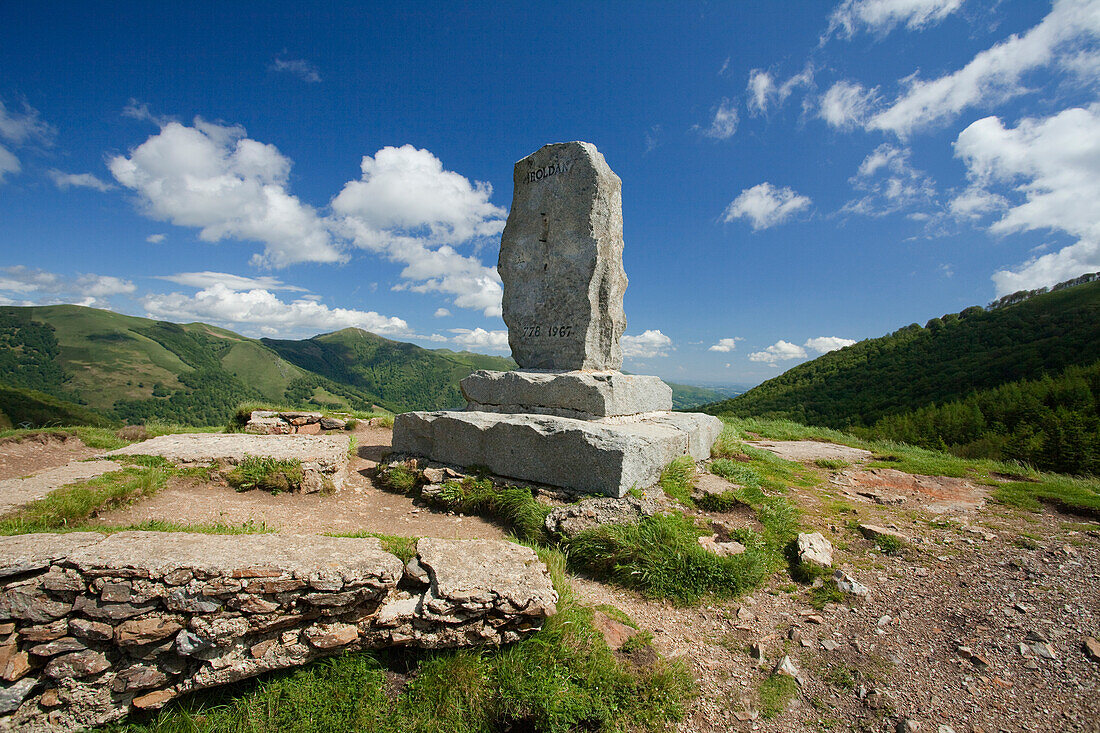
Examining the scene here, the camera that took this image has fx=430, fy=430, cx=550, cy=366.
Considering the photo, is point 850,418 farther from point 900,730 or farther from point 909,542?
point 900,730

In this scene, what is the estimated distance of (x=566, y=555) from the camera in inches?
185

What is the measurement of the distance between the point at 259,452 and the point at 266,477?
0.97 metres

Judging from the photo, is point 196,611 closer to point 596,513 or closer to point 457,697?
point 457,697

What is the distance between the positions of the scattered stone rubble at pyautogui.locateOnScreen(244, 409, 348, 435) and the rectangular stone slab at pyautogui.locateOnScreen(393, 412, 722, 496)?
15.3 ft

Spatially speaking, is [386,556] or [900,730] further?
[386,556]

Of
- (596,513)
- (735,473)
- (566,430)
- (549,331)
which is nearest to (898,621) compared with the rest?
(596,513)

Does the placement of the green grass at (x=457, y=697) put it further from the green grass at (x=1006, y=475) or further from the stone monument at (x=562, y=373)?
the green grass at (x=1006, y=475)

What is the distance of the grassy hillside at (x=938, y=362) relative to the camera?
17.6 metres

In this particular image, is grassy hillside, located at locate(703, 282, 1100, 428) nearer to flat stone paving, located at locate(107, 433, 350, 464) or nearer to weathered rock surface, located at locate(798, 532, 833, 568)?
weathered rock surface, located at locate(798, 532, 833, 568)

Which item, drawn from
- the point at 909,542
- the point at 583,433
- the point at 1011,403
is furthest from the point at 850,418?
the point at 583,433

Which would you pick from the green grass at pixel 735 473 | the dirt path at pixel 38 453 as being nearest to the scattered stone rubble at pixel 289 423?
the dirt path at pixel 38 453

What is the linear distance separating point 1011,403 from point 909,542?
1068cm

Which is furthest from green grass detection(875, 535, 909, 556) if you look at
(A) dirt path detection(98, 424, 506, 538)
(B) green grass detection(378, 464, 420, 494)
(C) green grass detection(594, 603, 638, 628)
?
(B) green grass detection(378, 464, 420, 494)

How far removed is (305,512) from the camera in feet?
20.4
